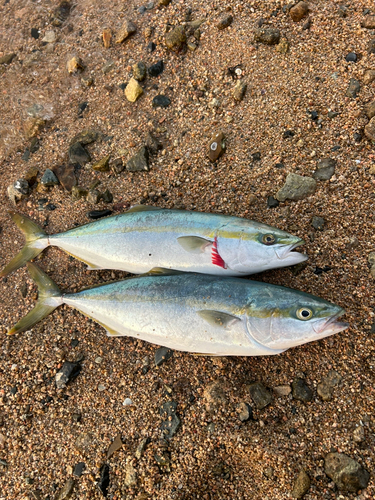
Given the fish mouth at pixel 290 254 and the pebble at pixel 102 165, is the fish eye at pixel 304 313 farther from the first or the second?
the pebble at pixel 102 165

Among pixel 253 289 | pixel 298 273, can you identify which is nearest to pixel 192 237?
pixel 253 289

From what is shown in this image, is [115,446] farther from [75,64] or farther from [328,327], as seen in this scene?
[75,64]

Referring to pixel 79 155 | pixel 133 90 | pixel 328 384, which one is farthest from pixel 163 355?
pixel 133 90

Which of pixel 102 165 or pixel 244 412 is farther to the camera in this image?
pixel 102 165

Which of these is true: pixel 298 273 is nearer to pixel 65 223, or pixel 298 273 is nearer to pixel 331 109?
pixel 331 109

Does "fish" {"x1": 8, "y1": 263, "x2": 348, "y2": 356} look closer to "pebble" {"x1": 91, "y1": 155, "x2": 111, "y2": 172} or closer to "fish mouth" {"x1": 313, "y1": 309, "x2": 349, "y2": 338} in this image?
"fish mouth" {"x1": 313, "y1": 309, "x2": 349, "y2": 338}

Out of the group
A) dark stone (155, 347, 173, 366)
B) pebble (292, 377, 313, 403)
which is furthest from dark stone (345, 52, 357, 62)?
dark stone (155, 347, 173, 366)

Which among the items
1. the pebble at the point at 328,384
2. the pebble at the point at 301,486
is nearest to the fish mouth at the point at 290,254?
the pebble at the point at 328,384
